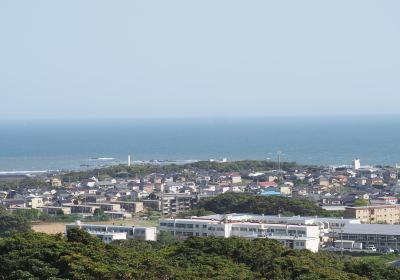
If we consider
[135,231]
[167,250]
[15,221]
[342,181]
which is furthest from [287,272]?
[342,181]

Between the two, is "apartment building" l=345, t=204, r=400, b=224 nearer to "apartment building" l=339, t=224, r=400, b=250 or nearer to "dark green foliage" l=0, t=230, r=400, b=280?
"apartment building" l=339, t=224, r=400, b=250

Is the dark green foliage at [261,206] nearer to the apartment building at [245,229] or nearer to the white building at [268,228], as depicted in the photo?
the white building at [268,228]

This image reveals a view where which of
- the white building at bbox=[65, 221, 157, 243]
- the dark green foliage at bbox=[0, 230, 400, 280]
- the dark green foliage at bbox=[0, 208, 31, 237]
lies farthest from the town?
the dark green foliage at bbox=[0, 230, 400, 280]

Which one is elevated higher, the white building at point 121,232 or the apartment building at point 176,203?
the white building at point 121,232

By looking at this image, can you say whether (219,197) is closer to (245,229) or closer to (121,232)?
(245,229)

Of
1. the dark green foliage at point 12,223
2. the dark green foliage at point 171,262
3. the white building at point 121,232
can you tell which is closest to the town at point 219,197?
the white building at point 121,232

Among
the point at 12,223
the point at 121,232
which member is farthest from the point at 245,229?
the point at 12,223

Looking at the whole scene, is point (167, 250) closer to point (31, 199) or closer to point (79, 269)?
point (79, 269)
